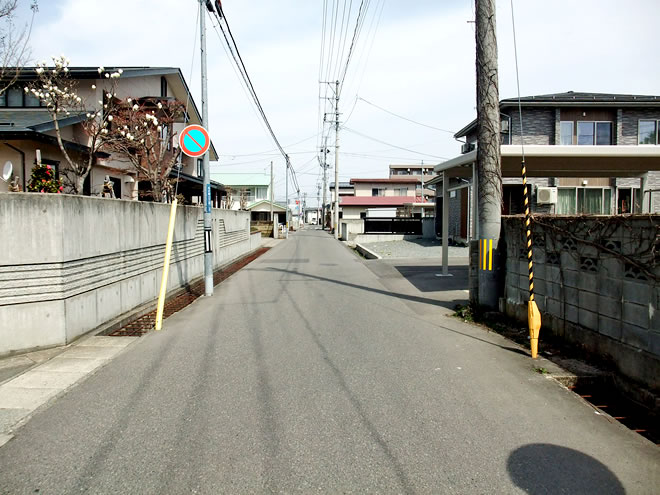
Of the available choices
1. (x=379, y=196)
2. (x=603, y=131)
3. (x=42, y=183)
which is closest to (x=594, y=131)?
(x=603, y=131)

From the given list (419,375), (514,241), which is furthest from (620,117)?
(419,375)

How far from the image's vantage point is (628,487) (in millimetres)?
3168

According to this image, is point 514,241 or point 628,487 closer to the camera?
point 628,487

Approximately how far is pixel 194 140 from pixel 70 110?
8945 mm

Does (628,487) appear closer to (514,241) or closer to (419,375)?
(419,375)

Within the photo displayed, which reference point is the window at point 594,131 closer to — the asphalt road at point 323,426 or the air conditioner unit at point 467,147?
the air conditioner unit at point 467,147

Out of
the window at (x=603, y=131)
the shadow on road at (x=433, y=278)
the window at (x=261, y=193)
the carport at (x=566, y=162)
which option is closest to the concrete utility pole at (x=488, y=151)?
the carport at (x=566, y=162)

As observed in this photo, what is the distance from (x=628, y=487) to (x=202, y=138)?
976 centimetres

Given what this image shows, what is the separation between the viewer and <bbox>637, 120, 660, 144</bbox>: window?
888 inches

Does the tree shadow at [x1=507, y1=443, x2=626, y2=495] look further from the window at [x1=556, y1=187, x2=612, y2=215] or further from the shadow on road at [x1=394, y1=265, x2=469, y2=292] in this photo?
the window at [x1=556, y1=187, x2=612, y2=215]

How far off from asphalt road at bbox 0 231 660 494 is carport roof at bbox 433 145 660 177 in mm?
5453

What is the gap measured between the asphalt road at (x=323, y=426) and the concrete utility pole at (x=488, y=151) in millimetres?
1548

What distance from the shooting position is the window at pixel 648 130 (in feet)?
74.0

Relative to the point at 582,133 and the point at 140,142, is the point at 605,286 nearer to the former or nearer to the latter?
the point at 140,142
